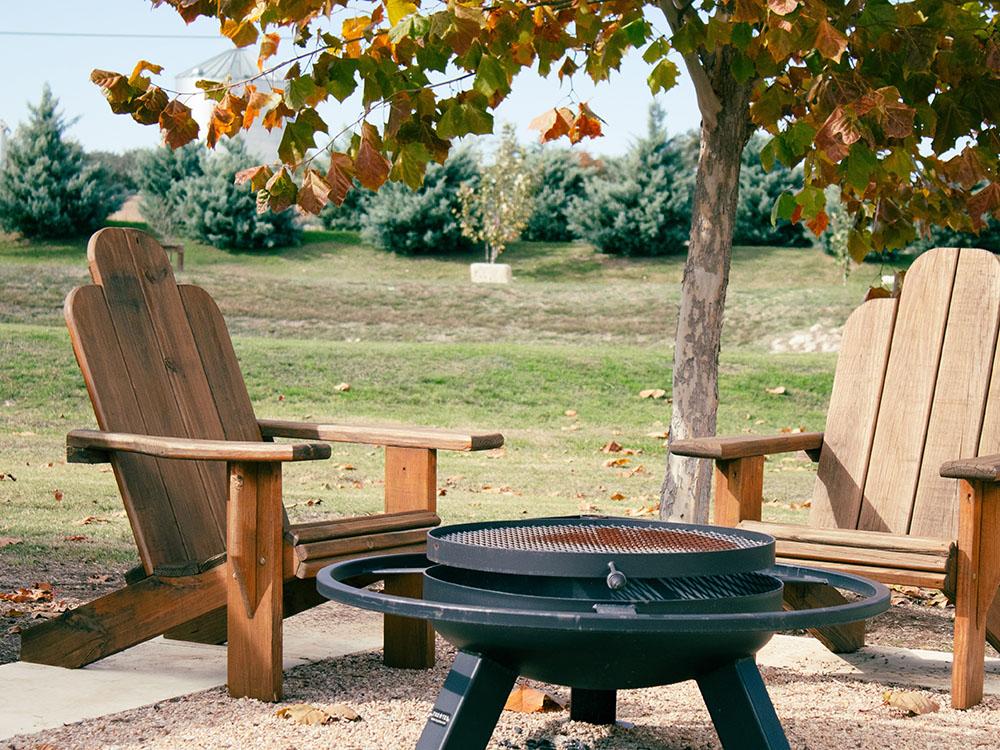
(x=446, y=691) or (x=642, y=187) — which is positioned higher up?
(x=642, y=187)

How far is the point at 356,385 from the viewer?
1266 cm

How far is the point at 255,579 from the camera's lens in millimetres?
3100

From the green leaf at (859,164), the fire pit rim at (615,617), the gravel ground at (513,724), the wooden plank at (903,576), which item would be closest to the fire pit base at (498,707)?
the fire pit rim at (615,617)

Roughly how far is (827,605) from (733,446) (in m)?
0.60

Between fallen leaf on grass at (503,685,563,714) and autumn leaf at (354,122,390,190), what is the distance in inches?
66.3

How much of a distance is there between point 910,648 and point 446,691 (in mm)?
2392

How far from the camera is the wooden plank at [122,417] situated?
3.27 m

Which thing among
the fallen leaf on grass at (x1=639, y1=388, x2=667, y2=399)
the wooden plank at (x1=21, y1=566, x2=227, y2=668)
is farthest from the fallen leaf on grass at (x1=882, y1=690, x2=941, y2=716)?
the fallen leaf on grass at (x1=639, y1=388, x2=667, y2=399)

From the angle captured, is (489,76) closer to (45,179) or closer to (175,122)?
(175,122)

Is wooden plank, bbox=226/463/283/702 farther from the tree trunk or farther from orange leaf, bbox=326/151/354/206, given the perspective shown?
the tree trunk

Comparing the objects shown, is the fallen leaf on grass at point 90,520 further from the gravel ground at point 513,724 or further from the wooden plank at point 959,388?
the wooden plank at point 959,388

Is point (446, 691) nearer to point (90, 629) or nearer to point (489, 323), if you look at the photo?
point (90, 629)

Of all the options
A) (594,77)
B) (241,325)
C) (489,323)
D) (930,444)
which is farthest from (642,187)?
(930,444)

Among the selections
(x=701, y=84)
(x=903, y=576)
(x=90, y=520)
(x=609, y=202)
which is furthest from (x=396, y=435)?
(x=609, y=202)
